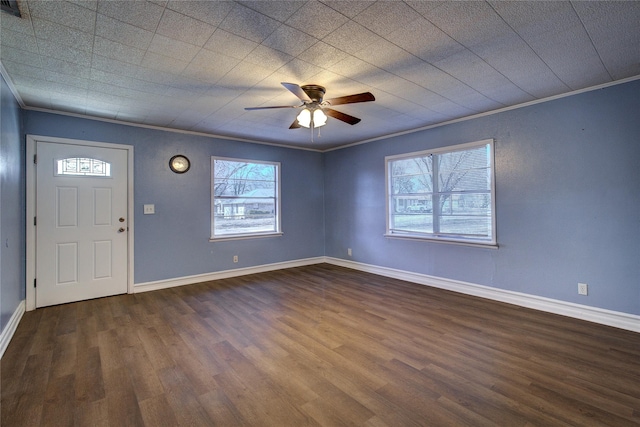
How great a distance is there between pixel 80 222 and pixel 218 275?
202cm

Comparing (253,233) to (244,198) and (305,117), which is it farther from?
(305,117)

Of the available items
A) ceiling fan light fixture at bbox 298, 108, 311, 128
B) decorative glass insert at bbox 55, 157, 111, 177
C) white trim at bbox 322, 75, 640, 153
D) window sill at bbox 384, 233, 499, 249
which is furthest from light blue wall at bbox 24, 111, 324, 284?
ceiling fan light fixture at bbox 298, 108, 311, 128

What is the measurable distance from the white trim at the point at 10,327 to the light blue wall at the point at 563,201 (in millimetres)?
4751

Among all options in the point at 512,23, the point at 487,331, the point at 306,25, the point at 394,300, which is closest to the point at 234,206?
the point at 394,300

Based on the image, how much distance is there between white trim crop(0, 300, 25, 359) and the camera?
2.51 m

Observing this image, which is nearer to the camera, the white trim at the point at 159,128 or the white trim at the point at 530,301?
the white trim at the point at 530,301

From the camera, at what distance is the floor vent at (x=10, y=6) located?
1727 mm

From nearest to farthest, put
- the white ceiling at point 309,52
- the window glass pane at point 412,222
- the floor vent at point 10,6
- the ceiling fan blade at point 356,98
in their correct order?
the floor vent at point 10,6
the white ceiling at point 309,52
the ceiling fan blade at point 356,98
the window glass pane at point 412,222

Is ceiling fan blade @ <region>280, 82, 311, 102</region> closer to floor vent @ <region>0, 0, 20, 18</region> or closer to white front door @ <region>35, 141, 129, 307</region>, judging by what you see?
floor vent @ <region>0, 0, 20, 18</region>

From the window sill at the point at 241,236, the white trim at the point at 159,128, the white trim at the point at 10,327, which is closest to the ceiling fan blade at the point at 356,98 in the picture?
the white trim at the point at 159,128

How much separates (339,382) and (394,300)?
195 centimetres

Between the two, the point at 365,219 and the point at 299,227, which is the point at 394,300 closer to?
the point at 365,219

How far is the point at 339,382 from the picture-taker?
2068mm

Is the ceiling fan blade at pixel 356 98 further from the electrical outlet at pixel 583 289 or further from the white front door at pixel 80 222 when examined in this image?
the white front door at pixel 80 222
